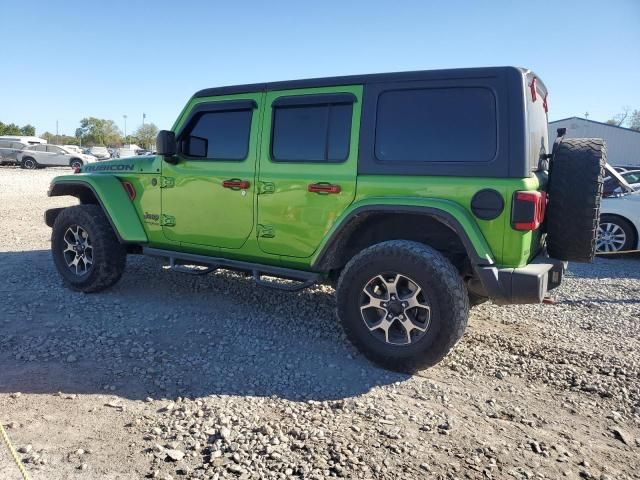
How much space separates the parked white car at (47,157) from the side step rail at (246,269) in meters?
28.4

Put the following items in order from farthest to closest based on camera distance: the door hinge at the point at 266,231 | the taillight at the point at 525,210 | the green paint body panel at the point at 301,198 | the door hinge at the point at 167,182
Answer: the door hinge at the point at 167,182 → the door hinge at the point at 266,231 → the green paint body panel at the point at 301,198 → the taillight at the point at 525,210

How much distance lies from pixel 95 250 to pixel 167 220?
813 mm

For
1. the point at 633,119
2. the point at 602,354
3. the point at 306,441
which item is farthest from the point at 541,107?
the point at 633,119

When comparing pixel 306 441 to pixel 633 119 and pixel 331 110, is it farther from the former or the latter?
pixel 633 119

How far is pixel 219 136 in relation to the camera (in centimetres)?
456

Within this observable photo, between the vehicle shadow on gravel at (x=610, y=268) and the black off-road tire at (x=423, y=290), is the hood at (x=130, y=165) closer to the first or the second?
the black off-road tire at (x=423, y=290)

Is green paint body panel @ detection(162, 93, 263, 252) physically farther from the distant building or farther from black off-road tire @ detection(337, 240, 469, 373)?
the distant building

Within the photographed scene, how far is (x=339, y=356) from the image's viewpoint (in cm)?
381

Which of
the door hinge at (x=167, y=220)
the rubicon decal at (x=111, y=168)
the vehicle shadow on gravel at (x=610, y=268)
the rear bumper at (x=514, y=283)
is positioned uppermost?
the rubicon decal at (x=111, y=168)

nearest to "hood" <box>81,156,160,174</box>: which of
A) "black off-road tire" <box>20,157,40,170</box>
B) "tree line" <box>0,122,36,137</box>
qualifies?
"black off-road tire" <box>20,157,40,170</box>

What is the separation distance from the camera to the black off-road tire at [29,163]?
3008 centimetres

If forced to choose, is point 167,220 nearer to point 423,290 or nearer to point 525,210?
point 423,290

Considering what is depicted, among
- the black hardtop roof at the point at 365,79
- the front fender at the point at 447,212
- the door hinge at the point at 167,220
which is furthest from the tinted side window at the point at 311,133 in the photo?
the door hinge at the point at 167,220

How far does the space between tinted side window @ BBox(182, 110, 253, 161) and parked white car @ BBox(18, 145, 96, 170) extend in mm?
28359
